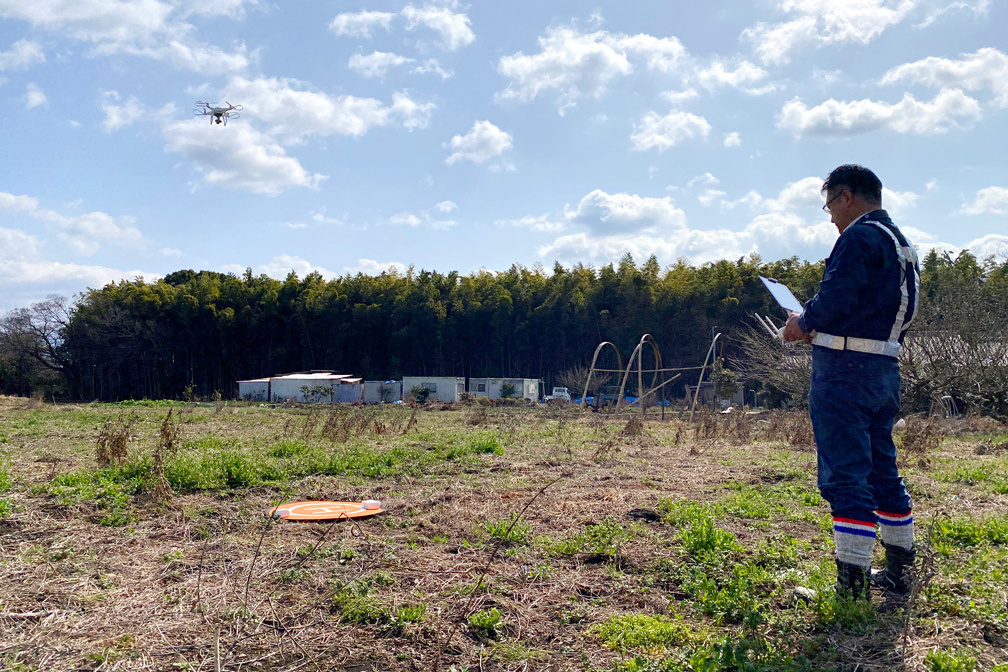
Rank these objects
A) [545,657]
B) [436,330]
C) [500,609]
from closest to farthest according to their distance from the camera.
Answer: [545,657], [500,609], [436,330]

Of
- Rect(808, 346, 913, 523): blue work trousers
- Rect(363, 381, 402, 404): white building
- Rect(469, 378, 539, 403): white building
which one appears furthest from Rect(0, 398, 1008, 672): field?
Rect(363, 381, 402, 404): white building

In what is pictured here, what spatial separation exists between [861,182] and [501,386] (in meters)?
26.7

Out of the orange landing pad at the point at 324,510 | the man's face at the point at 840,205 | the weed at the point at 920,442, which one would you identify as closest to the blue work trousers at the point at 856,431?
the man's face at the point at 840,205

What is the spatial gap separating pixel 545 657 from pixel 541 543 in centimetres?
126

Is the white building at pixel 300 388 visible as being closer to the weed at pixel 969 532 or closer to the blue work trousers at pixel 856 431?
the weed at pixel 969 532

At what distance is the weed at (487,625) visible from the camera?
2217 millimetres

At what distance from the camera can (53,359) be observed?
121 ft

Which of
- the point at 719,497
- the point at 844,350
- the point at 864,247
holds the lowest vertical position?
the point at 719,497

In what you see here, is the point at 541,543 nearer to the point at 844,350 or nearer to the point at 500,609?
the point at 500,609

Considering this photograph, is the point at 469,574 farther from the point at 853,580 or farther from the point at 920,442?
the point at 920,442

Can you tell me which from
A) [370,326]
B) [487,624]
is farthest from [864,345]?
[370,326]

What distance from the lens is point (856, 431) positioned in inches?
94.7

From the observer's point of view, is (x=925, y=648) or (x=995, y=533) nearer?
(x=925, y=648)

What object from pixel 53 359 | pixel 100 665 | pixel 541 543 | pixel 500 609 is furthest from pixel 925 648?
pixel 53 359
